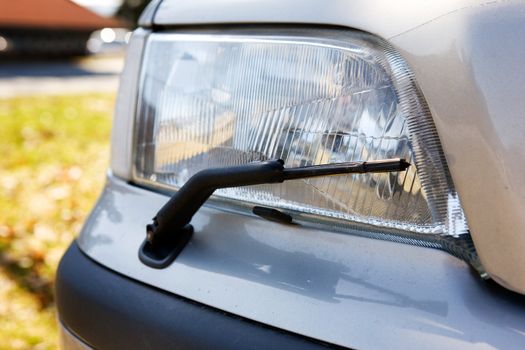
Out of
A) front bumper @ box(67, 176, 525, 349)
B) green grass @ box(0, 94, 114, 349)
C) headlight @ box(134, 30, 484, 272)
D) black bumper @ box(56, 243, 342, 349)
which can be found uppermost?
headlight @ box(134, 30, 484, 272)

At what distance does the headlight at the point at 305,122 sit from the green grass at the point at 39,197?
1.77 m

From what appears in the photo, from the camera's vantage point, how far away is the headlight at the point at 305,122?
981 mm

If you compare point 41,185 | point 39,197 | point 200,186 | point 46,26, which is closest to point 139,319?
point 200,186

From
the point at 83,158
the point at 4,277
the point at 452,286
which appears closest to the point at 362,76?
the point at 452,286

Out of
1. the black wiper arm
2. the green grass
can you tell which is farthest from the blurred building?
the black wiper arm

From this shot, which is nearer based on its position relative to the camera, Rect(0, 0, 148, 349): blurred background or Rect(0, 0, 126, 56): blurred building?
Rect(0, 0, 148, 349): blurred background

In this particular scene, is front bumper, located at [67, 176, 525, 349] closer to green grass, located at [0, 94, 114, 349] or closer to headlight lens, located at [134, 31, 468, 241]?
headlight lens, located at [134, 31, 468, 241]

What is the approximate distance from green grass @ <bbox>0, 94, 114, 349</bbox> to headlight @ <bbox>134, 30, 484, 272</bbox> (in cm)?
177

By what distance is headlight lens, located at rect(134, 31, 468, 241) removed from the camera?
982mm

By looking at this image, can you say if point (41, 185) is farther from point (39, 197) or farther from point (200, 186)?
point (200, 186)

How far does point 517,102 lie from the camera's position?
84 cm

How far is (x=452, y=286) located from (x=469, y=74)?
297 mm

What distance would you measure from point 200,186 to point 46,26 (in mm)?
23701

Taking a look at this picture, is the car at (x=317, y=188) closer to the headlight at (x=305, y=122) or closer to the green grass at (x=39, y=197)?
the headlight at (x=305, y=122)
